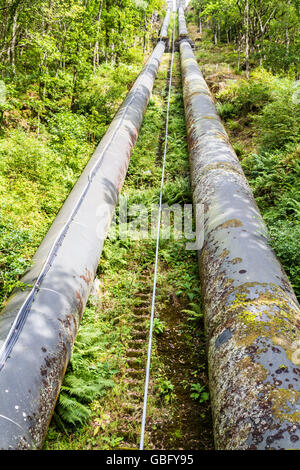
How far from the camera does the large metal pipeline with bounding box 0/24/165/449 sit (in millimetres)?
2928

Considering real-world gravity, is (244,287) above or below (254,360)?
above

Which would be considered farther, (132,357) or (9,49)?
(9,49)

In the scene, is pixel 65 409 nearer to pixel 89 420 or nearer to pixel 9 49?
pixel 89 420

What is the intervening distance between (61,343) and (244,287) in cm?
232

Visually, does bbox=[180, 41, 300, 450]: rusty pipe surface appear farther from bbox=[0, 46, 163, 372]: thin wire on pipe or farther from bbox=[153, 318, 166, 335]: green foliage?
bbox=[0, 46, 163, 372]: thin wire on pipe

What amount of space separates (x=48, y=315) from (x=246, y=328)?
232 centimetres

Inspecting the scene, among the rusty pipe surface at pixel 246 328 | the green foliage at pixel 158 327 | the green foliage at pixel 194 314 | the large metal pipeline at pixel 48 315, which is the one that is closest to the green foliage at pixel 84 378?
the large metal pipeline at pixel 48 315

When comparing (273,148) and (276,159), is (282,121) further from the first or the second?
(276,159)

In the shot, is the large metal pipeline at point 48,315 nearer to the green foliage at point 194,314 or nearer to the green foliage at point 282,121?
the green foliage at point 194,314

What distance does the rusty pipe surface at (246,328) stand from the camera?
2.67 metres

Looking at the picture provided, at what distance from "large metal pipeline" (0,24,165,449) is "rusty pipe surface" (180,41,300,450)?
1787mm

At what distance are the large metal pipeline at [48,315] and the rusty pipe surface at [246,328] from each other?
1.79 m
